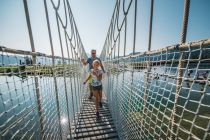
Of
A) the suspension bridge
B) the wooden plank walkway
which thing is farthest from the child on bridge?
the suspension bridge

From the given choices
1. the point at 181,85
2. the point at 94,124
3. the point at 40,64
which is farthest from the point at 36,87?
the point at 94,124

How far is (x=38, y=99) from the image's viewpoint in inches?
57.0

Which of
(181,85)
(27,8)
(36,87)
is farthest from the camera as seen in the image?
(36,87)

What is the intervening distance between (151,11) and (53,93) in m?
1.41

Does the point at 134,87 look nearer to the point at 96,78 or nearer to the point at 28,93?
the point at 28,93

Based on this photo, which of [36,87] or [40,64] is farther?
[40,64]

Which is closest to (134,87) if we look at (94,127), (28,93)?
(28,93)

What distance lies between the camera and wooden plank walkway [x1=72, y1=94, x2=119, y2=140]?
317 centimetres

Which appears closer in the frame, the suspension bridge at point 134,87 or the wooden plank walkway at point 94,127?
the suspension bridge at point 134,87

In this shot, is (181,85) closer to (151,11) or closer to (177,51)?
(177,51)

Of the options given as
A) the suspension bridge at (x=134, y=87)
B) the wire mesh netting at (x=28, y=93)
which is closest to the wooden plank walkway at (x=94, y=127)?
the suspension bridge at (x=134, y=87)

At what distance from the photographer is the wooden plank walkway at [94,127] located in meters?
3.17

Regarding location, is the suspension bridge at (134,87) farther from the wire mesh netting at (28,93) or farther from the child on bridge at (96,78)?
the child on bridge at (96,78)

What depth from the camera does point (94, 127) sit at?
11.8 feet
